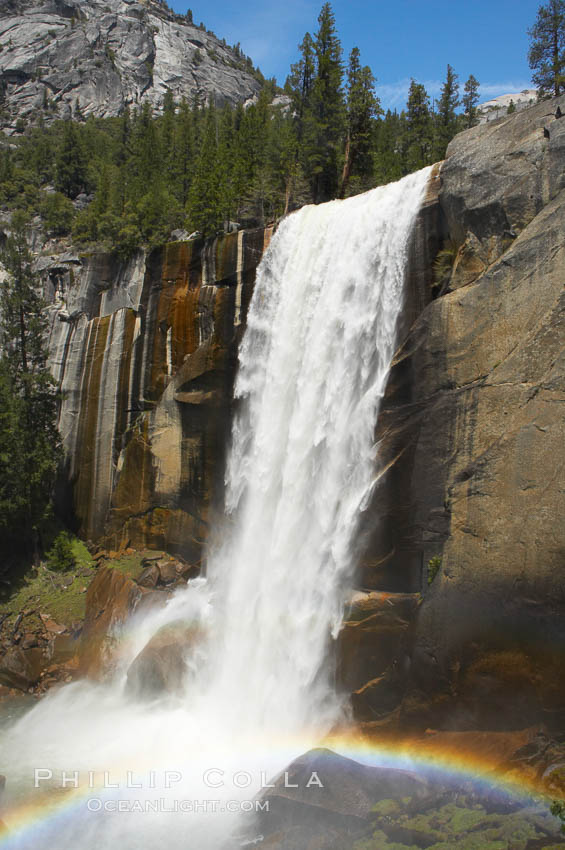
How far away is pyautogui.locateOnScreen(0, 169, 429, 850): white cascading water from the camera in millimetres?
14969

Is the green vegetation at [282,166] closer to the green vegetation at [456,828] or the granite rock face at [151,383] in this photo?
the granite rock face at [151,383]

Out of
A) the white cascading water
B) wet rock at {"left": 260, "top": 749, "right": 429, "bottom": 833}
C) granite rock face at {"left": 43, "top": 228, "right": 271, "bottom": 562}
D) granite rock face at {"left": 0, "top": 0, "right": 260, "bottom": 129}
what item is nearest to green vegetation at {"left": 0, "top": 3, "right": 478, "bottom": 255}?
granite rock face at {"left": 43, "top": 228, "right": 271, "bottom": 562}

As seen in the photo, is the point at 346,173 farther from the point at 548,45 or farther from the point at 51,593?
the point at 51,593

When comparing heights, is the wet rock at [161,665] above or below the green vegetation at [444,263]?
below

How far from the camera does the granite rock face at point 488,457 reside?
41.0ft

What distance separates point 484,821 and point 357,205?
1979cm

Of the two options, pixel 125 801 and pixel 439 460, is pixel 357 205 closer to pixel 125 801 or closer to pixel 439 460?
pixel 439 460

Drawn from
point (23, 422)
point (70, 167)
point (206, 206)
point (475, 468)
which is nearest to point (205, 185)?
point (206, 206)

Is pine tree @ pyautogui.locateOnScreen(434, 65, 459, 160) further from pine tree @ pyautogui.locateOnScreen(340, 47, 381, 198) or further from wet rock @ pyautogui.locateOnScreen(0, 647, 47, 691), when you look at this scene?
wet rock @ pyautogui.locateOnScreen(0, 647, 47, 691)

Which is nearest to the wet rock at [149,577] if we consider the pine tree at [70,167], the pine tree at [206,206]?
the pine tree at [206,206]

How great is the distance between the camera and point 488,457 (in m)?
13.8

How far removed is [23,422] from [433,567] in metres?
22.5

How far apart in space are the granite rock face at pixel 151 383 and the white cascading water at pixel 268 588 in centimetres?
159

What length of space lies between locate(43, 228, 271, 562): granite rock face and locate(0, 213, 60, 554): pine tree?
2285 mm
